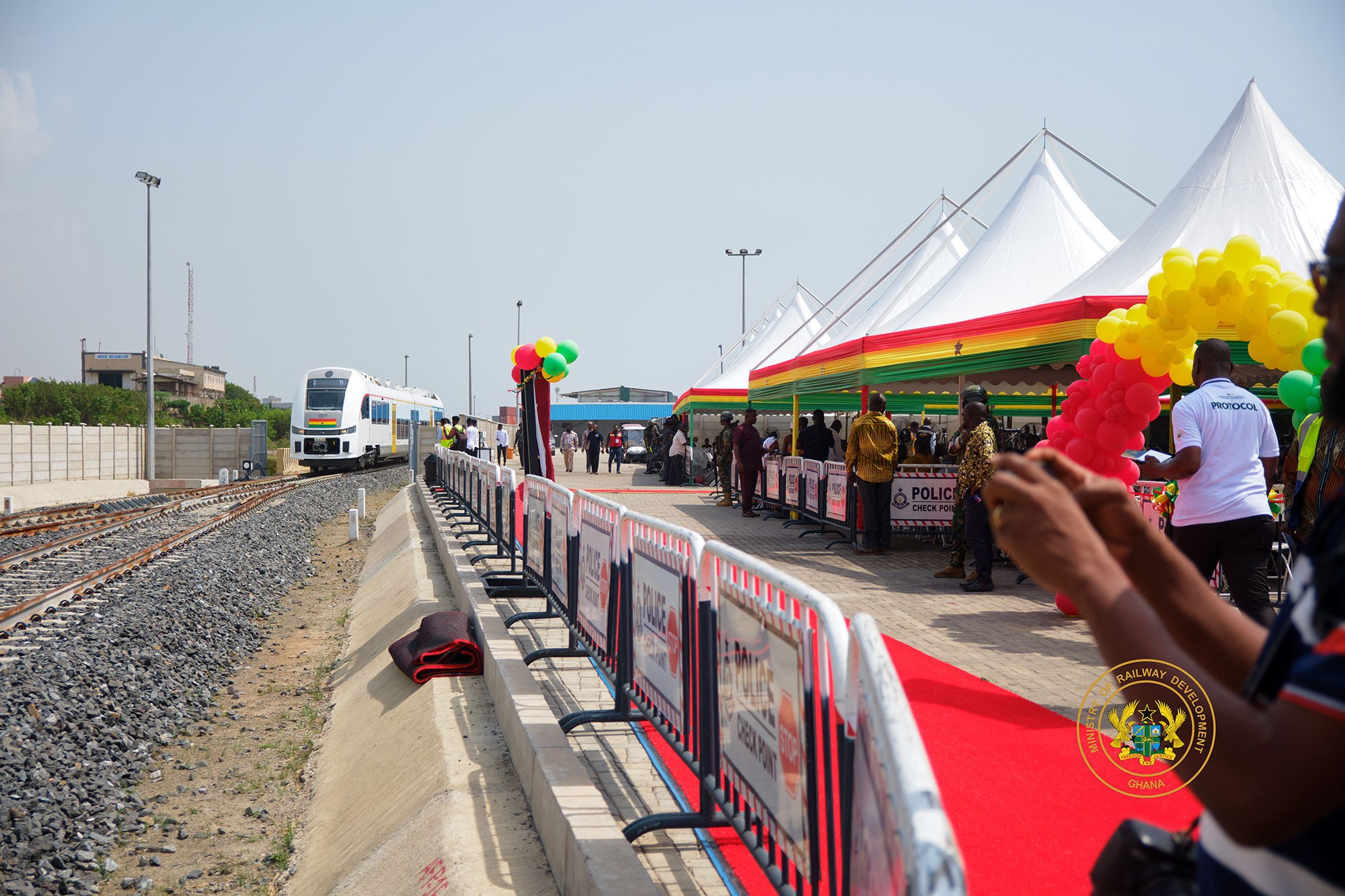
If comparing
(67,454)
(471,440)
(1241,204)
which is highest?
(1241,204)

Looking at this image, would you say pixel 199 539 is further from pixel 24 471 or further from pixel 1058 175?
pixel 24 471

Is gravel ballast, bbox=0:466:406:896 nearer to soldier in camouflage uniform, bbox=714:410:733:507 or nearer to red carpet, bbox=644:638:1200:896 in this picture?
red carpet, bbox=644:638:1200:896

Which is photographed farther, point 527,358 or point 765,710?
point 527,358

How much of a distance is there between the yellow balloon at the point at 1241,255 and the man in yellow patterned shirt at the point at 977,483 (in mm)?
2618

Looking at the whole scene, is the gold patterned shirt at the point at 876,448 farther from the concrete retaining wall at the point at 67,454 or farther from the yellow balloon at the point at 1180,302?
the concrete retaining wall at the point at 67,454

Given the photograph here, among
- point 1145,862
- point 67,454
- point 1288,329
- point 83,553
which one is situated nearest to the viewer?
point 1145,862

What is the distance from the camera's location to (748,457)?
17.9m

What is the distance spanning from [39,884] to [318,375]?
29847 millimetres

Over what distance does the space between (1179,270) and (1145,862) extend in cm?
761

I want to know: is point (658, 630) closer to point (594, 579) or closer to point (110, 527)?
point (594, 579)

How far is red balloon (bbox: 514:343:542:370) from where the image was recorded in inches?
537

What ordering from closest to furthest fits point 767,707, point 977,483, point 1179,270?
1. point 767,707
2. point 1179,270
3. point 977,483

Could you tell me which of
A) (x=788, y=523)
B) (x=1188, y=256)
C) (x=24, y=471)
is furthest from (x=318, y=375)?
(x=1188, y=256)

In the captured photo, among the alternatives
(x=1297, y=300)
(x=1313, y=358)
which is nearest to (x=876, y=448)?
(x=1297, y=300)
